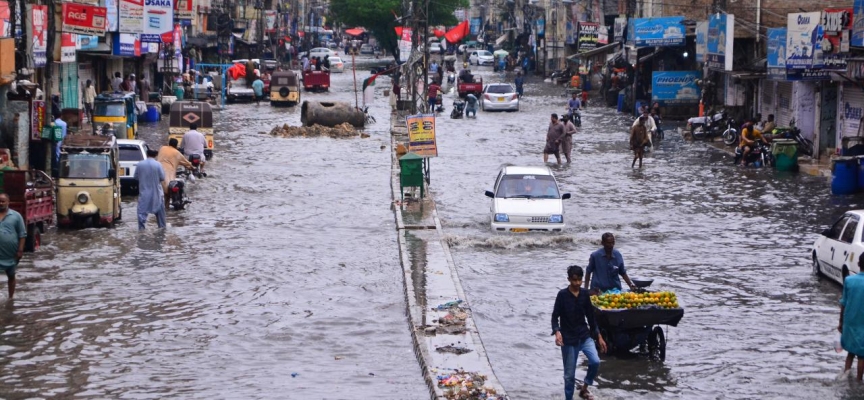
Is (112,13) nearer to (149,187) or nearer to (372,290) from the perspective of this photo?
(149,187)

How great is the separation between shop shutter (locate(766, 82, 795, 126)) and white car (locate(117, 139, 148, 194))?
1994 cm

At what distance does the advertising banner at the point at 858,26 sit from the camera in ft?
90.3

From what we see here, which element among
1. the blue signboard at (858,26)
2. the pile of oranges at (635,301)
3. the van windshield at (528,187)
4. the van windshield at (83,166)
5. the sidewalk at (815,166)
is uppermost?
the blue signboard at (858,26)

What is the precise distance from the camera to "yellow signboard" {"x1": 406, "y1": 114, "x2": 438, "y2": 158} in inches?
1020

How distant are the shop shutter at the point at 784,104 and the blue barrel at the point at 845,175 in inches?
389

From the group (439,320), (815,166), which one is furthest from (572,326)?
(815,166)

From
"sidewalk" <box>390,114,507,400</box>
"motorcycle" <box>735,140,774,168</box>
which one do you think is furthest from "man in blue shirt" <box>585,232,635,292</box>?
"motorcycle" <box>735,140,774,168</box>

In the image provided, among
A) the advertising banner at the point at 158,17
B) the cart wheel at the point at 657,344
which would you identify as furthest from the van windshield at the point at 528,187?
the advertising banner at the point at 158,17

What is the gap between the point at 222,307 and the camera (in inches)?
591

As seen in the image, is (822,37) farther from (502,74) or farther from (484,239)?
(502,74)

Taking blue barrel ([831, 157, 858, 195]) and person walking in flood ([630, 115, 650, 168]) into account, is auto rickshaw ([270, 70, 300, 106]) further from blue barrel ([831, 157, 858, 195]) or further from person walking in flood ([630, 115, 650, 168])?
blue barrel ([831, 157, 858, 195])

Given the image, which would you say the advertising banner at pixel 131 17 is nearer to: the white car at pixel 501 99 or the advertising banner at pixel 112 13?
the advertising banner at pixel 112 13

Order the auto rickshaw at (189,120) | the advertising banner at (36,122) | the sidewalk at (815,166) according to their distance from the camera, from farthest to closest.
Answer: the auto rickshaw at (189,120), the sidewalk at (815,166), the advertising banner at (36,122)

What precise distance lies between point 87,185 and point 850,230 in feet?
41.7
